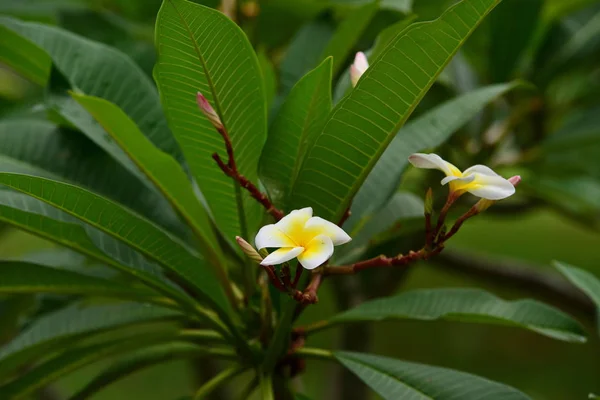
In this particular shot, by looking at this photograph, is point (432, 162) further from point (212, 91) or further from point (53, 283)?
point (53, 283)

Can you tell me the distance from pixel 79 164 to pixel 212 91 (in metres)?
0.26

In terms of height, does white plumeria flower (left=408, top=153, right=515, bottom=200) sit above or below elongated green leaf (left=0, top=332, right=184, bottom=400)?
above

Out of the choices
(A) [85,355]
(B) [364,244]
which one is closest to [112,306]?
(A) [85,355]

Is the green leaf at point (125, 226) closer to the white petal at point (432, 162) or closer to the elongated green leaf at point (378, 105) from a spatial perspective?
the elongated green leaf at point (378, 105)

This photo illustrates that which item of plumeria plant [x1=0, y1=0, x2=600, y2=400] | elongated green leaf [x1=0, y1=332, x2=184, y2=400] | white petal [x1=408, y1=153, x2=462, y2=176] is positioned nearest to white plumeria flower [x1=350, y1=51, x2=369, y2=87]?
plumeria plant [x1=0, y1=0, x2=600, y2=400]

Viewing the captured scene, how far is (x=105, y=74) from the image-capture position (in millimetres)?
753

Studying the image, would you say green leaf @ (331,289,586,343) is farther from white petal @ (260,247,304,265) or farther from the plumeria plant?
white petal @ (260,247,304,265)

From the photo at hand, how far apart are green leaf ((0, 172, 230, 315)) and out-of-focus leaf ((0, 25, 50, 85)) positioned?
0.27 meters

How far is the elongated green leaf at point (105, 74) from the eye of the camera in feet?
2.45

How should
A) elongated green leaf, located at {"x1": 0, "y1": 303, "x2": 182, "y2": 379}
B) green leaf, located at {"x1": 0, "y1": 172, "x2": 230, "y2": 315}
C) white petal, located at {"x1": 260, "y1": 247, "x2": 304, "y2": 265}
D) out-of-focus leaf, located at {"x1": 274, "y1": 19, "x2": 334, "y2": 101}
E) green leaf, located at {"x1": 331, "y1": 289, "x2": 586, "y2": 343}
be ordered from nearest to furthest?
white petal, located at {"x1": 260, "y1": 247, "x2": 304, "y2": 265}, green leaf, located at {"x1": 0, "y1": 172, "x2": 230, "y2": 315}, green leaf, located at {"x1": 331, "y1": 289, "x2": 586, "y2": 343}, elongated green leaf, located at {"x1": 0, "y1": 303, "x2": 182, "y2": 379}, out-of-focus leaf, located at {"x1": 274, "y1": 19, "x2": 334, "y2": 101}

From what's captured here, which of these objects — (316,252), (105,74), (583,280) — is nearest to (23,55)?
(105,74)

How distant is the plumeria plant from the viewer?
1.77 feet

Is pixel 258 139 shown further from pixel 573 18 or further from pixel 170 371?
pixel 170 371

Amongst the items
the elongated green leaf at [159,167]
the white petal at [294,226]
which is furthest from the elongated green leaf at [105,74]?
the white petal at [294,226]
